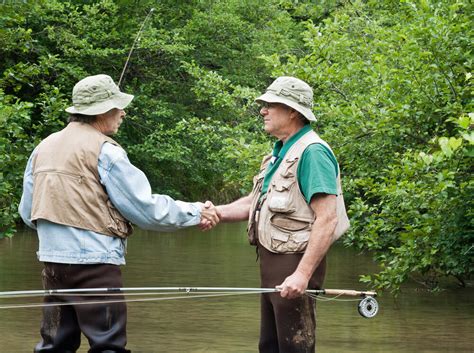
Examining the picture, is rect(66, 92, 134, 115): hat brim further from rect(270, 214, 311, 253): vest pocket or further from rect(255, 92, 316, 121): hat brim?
rect(270, 214, 311, 253): vest pocket

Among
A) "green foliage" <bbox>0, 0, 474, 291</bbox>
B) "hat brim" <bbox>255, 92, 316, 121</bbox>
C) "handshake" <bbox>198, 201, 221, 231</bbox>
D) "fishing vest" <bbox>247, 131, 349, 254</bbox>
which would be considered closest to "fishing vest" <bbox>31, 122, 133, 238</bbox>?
"handshake" <bbox>198, 201, 221, 231</bbox>

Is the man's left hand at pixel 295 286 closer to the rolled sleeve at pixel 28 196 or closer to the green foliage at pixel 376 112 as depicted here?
the rolled sleeve at pixel 28 196

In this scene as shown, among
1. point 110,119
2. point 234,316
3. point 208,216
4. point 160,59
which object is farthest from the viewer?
point 160,59

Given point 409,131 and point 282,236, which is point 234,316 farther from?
point 282,236

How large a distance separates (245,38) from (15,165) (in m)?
15.9

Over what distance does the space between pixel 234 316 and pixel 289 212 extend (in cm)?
600

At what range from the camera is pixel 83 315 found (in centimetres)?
490

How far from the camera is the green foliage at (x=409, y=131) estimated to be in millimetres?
9969

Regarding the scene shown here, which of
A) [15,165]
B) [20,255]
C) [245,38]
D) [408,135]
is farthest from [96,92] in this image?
[245,38]

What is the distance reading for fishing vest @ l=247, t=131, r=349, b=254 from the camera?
16.6 ft

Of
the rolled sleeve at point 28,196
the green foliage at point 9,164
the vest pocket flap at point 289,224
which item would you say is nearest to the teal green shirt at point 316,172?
the vest pocket flap at point 289,224

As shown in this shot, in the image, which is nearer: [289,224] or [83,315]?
[83,315]

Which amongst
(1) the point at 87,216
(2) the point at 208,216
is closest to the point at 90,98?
(1) the point at 87,216

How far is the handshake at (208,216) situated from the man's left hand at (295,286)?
656 mm
